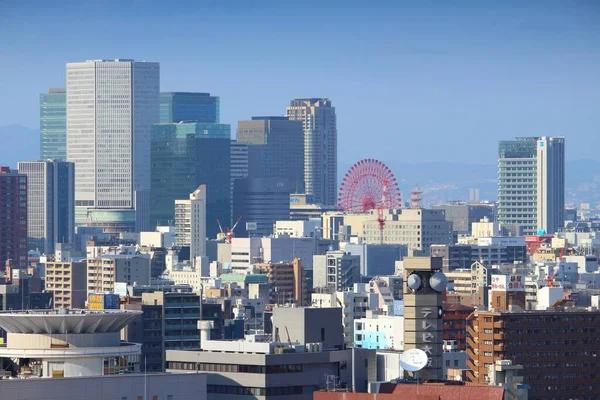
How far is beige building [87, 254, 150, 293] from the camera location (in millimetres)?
147250

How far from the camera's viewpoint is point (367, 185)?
190 metres

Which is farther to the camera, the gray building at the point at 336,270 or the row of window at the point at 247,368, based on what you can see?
the gray building at the point at 336,270

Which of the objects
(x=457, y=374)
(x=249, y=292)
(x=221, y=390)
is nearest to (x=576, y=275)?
(x=249, y=292)

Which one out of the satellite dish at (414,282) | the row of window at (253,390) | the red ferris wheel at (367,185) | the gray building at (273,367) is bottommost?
the row of window at (253,390)

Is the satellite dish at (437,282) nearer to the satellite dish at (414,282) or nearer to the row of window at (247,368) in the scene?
the satellite dish at (414,282)

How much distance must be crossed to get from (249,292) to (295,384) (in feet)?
260

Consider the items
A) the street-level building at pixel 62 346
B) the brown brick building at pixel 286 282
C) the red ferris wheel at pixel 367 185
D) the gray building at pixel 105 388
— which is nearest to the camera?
the gray building at pixel 105 388

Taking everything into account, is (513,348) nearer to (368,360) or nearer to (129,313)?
(368,360)

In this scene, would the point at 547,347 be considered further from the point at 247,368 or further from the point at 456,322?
the point at 247,368

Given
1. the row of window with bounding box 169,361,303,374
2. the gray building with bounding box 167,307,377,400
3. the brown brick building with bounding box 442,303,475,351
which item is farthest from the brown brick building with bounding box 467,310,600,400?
the row of window with bounding box 169,361,303,374

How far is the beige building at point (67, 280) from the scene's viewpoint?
5861 inches

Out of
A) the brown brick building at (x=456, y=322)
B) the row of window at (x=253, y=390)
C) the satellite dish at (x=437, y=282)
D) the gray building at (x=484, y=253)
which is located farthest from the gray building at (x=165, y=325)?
the gray building at (x=484, y=253)

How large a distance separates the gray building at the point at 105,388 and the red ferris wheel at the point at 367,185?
12935 cm

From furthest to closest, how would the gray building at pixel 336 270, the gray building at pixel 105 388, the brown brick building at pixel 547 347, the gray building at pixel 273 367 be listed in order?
the gray building at pixel 336 270, the brown brick building at pixel 547 347, the gray building at pixel 273 367, the gray building at pixel 105 388
